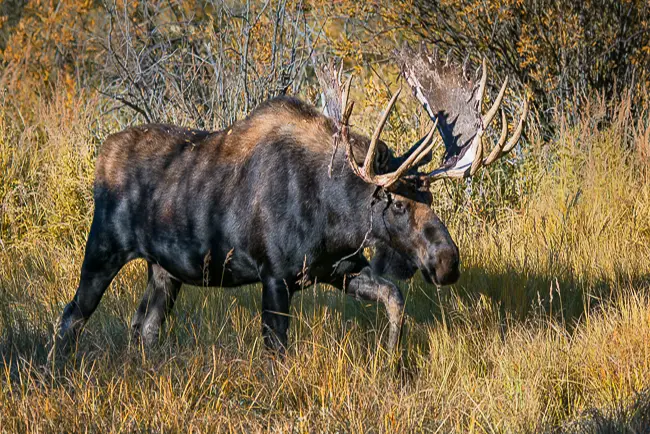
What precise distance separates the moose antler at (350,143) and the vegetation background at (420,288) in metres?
0.79

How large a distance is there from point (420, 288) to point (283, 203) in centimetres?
171

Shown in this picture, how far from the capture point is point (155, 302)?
5832 mm

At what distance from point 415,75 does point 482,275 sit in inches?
60.5

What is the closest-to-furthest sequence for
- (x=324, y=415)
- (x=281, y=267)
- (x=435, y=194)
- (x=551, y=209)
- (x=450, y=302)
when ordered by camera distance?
(x=324, y=415)
(x=281, y=267)
(x=450, y=302)
(x=551, y=209)
(x=435, y=194)

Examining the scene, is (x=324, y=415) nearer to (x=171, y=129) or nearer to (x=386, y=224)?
(x=386, y=224)

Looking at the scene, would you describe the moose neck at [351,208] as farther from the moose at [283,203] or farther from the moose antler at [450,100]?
the moose antler at [450,100]

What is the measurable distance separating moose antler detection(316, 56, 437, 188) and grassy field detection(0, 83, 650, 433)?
32.5 inches

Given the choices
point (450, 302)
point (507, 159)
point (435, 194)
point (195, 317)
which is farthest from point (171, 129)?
point (507, 159)

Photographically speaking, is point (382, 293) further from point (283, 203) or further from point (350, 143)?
point (350, 143)

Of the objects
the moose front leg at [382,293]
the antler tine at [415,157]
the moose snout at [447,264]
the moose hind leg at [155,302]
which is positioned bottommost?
the moose hind leg at [155,302]

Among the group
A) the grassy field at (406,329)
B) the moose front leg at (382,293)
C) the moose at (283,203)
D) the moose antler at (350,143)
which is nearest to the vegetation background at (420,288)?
the grassy field at (406,329)

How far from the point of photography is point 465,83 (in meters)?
5.56

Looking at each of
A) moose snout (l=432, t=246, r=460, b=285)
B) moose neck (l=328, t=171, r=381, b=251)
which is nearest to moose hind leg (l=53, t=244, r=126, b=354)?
moose neck (l=328, t=171, r=381, b=251)

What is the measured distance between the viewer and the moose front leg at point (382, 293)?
536cm
